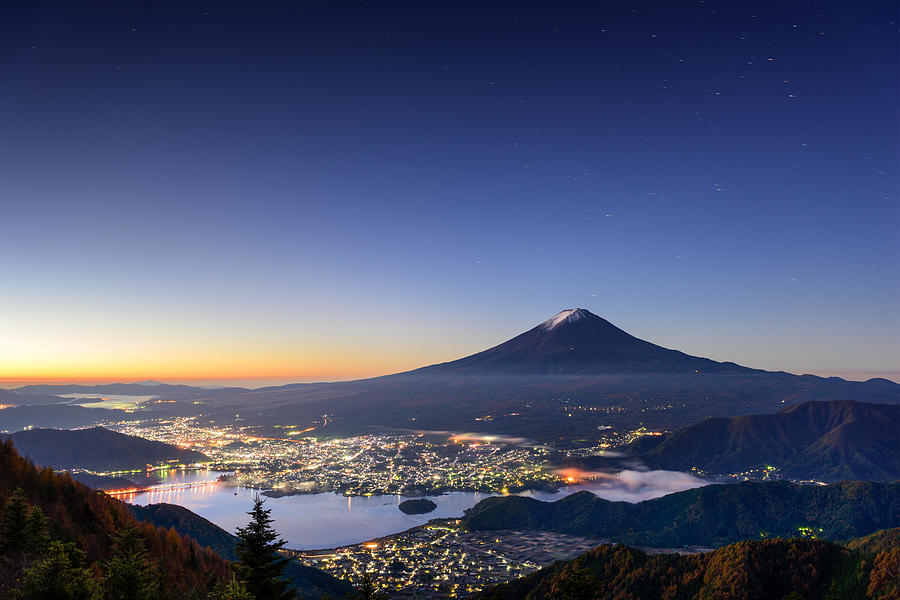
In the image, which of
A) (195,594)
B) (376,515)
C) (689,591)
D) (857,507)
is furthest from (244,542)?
(857,507)

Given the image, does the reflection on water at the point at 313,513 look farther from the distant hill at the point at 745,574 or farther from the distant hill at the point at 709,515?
the distant hill at the point at 745,574

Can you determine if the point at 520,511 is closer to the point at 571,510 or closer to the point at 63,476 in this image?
the point at 571,510

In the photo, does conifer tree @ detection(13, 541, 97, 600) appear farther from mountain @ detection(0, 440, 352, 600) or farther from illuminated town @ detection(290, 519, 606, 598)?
illuminated town @ detection(290, 519, 606, 598)

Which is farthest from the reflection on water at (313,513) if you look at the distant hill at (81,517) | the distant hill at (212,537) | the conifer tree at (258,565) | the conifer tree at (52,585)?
the conifer tree at (52,585)

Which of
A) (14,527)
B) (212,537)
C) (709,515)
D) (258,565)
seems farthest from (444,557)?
(258,565)

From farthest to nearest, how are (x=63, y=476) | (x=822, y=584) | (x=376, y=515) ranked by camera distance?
(x=376, y=515), (x=822, y=584), (x=63, y=476)

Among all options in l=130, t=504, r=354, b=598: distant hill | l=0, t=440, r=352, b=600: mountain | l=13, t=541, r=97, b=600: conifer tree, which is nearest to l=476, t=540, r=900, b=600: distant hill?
l=130, t=504, r=354, b=598: distant hill

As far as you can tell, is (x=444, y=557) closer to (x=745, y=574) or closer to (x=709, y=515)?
(x=745, y=574)
